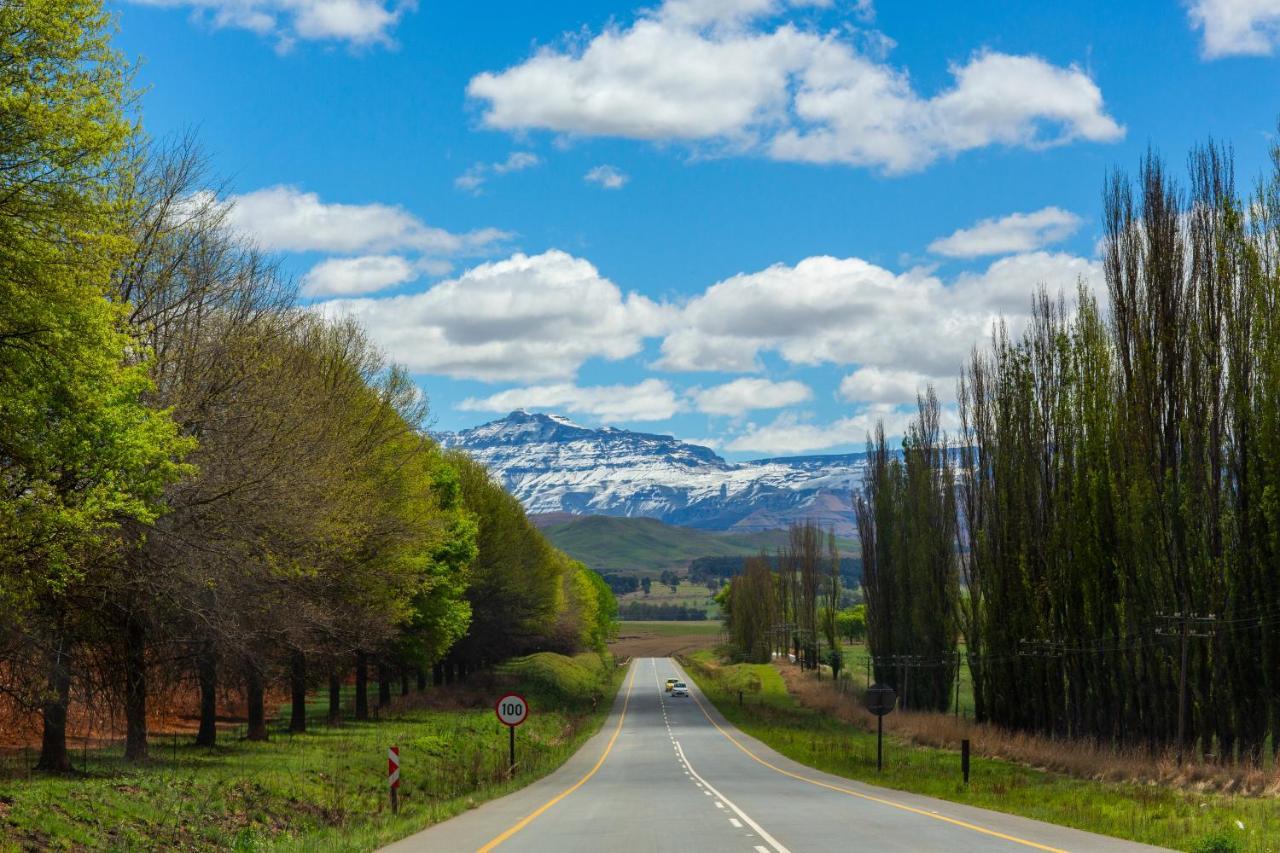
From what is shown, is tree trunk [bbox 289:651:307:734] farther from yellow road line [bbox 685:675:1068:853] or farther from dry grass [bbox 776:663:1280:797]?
dry grass [bbox 776:663:1280:797]

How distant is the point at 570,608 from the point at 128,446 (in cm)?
10419

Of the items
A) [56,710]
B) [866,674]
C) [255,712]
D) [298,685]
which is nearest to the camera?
[56,710]

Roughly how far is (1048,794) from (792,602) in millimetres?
109549

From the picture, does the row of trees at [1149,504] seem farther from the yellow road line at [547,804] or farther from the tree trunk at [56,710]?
the tree trunk at [56,710]

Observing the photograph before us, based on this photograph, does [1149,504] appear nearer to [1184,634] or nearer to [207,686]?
[1184,634]

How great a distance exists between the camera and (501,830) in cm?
1933

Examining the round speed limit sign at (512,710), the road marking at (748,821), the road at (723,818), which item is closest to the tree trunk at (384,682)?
the road at (723,818)

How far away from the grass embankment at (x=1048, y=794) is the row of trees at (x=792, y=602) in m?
50.3

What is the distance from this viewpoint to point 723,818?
21.4m

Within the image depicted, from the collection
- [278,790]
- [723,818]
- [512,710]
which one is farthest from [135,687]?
[723,818]

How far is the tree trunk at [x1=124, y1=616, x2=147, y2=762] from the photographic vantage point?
25.6 m

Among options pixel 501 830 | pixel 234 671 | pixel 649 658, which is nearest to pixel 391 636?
pixel 234 671

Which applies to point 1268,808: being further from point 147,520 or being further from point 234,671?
point 234,671

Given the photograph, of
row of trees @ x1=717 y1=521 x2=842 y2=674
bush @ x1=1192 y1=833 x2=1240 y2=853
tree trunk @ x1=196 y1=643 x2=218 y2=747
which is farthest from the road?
row of trees @ x1=717 y1=521 x2=842 y2=674
